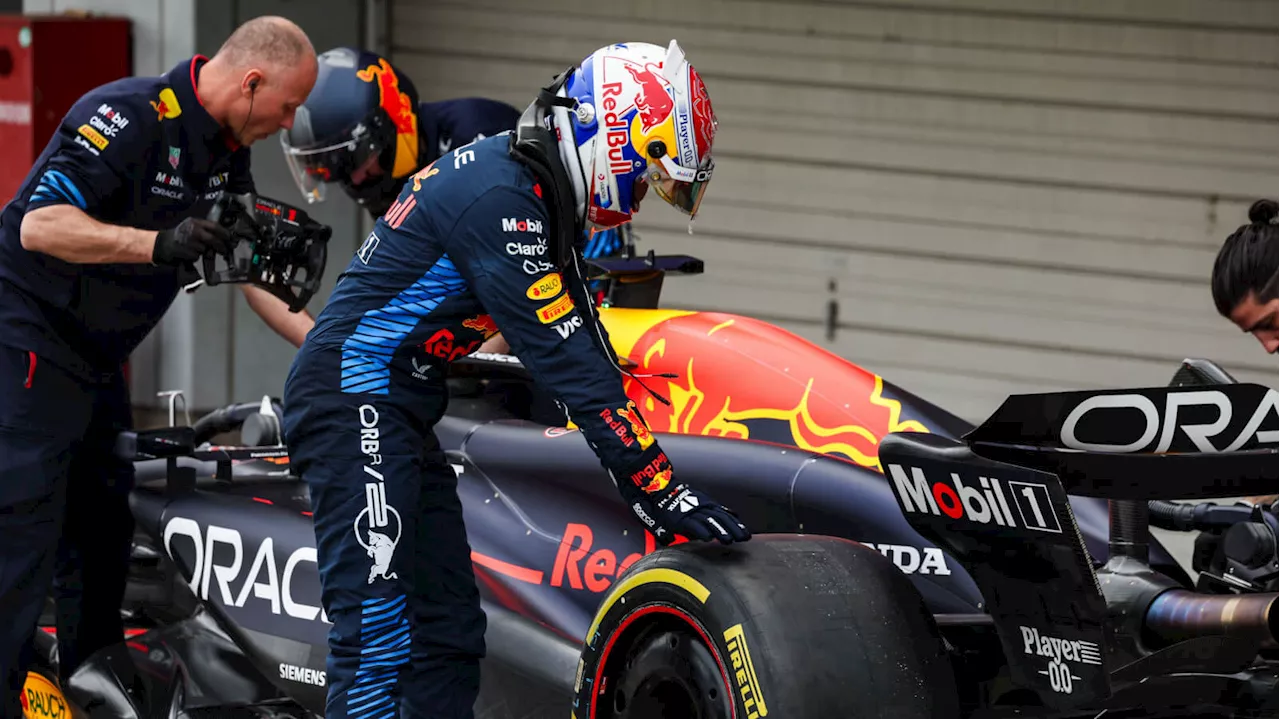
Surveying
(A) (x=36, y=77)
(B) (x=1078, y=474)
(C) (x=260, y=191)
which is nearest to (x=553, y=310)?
(B) (x=1078, y=474)

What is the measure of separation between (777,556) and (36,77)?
723 centimetres

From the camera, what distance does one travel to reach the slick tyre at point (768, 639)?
9.65 feet

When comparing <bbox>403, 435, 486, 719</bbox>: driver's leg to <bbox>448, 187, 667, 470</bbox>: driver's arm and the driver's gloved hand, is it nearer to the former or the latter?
<bbox>448, 187, 667, 470</bbox>: driver's arm

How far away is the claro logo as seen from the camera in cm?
282

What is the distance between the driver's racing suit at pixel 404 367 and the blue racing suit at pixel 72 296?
1.04 meters

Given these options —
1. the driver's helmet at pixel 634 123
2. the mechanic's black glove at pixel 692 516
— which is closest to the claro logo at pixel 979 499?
the mechanic's black glove at pixel 692 516

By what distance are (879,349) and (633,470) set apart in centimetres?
624

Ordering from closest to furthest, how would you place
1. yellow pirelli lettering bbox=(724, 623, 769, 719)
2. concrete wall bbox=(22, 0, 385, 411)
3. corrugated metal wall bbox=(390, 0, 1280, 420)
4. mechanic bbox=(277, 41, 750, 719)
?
yellow pirelli lettering bbox=(724, 623, 769, 719)
mechanic bbox=(277, 41, 750, 719)
corrugated metal wall bbox=(390, 0, 1280, 420)
concrete wall bbox=(22, 0, 385, 411)

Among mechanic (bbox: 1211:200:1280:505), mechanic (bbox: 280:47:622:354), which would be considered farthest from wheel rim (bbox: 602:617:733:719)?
mechanic (bbox: 280:47:622:354)

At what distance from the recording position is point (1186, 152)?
8.51m

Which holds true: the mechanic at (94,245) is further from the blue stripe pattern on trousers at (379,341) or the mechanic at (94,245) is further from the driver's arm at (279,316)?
the blue stripe pattern on trousers at (379,341)

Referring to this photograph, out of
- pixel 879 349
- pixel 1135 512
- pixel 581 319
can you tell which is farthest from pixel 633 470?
pixel 879 349

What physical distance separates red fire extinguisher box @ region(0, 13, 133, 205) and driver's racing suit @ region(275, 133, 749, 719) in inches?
247

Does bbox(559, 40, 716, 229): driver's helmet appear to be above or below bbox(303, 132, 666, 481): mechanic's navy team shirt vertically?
above
